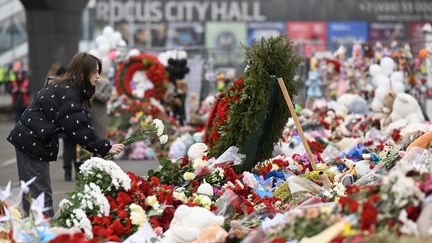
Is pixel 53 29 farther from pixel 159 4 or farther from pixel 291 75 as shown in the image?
pixel 159 4

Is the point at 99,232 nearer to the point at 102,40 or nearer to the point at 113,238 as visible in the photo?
the point at 113,238

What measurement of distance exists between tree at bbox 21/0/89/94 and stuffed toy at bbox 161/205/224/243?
51.7 feet

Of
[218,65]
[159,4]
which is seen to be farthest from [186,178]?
[159,4]

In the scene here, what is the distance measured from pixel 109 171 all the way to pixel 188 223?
0.69 meters

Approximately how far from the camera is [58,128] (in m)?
7.34

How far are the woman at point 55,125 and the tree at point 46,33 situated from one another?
1465 centimetres

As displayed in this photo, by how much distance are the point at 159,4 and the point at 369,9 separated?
369 inches

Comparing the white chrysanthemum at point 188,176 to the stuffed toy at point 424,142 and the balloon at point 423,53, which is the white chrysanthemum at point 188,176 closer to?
the stuffed toy at point 424,142

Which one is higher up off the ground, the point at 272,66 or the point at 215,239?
the point at 272,66

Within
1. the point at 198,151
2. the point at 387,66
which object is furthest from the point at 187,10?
the point at 198,151

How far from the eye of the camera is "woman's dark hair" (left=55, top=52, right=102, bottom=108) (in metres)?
7.38

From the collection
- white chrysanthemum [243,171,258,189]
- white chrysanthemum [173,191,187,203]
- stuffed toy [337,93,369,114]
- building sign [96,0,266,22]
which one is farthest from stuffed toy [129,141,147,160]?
building sign [96,0,266,22]

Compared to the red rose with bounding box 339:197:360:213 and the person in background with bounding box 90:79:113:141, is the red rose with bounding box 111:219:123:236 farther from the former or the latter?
the person in background with bounding box 90:79:113:141

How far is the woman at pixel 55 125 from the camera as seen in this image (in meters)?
7.27
